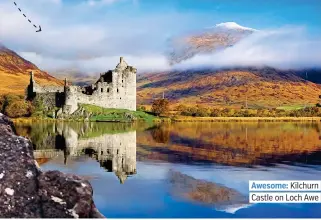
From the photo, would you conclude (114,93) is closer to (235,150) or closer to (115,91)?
(115,91)

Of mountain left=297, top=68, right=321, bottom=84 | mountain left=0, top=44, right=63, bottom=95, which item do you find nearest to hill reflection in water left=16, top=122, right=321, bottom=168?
mountain left=0, top=44, right=63, bottom=95

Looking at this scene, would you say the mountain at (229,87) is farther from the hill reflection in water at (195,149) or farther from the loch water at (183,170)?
the loch water at (183,170)

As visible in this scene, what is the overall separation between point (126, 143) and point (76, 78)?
258 feet

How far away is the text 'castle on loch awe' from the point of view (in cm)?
2644

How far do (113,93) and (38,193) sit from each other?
23.8 m

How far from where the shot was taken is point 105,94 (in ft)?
88.0

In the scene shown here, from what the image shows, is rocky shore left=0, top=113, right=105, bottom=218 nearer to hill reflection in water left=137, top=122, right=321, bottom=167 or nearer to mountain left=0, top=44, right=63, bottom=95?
hill reflection in water left=137, top=122, right=321, bottom=167

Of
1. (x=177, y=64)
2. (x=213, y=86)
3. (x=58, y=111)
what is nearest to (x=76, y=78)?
(x=177, y=64)

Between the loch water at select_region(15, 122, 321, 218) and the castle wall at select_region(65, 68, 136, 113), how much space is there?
12.6 m

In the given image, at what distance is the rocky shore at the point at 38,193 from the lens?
Result: 119 inches

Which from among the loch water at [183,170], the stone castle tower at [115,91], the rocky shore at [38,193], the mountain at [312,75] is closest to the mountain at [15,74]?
the mountain at [312,75]

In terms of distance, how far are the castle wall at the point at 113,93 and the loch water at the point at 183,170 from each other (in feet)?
41.2

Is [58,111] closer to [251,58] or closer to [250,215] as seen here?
[250,215]

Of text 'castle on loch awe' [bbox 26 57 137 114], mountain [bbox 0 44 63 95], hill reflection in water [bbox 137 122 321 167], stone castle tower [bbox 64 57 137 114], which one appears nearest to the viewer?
hill reflection in water [bbox 137 122 321 167]
